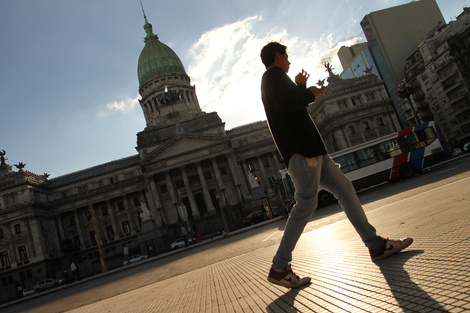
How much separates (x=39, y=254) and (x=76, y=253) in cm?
517

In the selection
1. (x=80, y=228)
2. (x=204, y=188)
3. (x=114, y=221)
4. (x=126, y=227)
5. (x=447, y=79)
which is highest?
(x=447, y=79)

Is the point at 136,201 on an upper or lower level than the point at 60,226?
upper

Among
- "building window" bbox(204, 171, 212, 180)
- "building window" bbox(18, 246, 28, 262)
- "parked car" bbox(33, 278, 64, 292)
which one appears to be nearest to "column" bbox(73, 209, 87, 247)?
"building window" bbox(18, 246, 28, 262)

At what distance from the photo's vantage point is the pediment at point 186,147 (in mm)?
45344

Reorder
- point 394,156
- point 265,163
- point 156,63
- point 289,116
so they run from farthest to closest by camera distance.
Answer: point 156,63
point 265,163
point 394,156
point 289,116

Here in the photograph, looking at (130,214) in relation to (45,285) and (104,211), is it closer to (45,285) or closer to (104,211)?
(104,211)

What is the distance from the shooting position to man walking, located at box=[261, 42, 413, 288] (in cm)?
306

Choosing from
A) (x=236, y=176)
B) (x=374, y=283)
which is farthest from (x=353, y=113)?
(x=374, y=283)

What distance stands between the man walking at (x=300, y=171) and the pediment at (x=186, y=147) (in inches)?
1680

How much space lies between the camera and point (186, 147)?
151ft

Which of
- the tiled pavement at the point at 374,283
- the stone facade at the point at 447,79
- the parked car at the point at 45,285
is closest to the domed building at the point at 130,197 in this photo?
the parked car at the point at 45,285

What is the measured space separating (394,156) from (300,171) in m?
20.3

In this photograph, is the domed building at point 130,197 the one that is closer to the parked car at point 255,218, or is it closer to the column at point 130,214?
the column at point 130,214

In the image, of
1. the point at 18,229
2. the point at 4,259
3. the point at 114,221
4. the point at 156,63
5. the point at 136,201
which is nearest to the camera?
the point at 4,259
